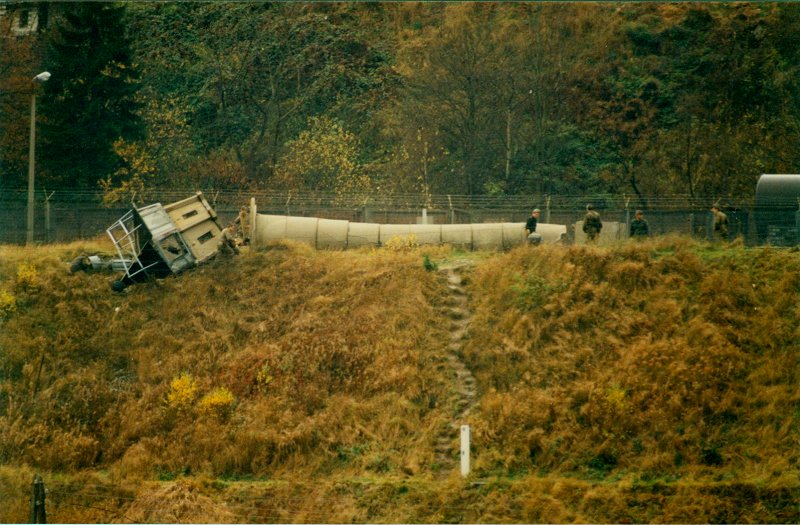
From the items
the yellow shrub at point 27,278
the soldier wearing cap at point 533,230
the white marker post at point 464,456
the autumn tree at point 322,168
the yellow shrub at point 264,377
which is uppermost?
the autumn tree at point 322,168

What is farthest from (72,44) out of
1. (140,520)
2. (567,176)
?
(140,520)

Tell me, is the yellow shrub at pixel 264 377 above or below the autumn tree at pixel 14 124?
below

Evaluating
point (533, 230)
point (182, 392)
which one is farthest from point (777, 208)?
point (182, 392)

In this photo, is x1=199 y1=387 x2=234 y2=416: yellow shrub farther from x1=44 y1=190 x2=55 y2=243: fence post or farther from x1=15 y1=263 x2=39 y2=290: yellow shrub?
x1=44 y1=190 x2=55 y2=243: fence post

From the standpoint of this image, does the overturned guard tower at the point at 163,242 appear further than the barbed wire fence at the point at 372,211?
No

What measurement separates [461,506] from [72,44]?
103 feet

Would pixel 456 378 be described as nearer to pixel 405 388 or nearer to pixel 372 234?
pixel 405 388

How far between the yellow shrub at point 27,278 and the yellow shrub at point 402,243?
11.2m

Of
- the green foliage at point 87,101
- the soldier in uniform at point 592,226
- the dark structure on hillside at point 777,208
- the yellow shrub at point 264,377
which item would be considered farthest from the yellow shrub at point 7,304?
the dark structure on hillside at point 777,208

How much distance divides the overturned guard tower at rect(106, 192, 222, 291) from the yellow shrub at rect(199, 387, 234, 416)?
Answer: 23.0ft

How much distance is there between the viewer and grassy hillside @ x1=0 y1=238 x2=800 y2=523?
23.8 meters

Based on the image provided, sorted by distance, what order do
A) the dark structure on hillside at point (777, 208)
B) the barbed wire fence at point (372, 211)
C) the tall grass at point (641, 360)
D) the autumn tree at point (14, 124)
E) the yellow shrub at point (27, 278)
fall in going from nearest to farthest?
the tall grass at point (641, 360)
the yellow shrub at point (27, 278)
the dark structure on hillside at point (777, 208)
the barbed wire fence at point (372, 211)
the autumn tree at point (14, 124)

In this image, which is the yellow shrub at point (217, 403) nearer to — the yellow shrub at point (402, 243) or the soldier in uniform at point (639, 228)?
the yellow shrub at point (402, 243)

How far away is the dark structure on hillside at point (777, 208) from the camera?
1479 inches
